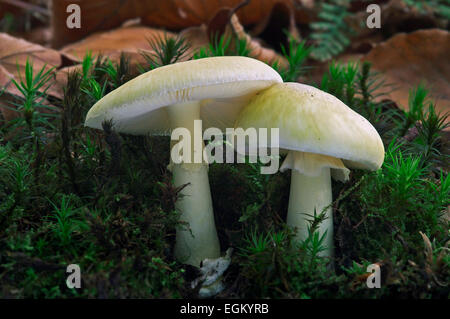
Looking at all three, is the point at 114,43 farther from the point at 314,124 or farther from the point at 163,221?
the point at 314,124

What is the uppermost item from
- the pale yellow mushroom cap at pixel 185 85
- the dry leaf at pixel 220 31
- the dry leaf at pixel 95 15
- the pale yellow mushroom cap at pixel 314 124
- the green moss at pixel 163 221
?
the dry leaf at pixel 95 15

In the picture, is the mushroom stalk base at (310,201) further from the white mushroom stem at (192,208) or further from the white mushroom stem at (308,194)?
the white mushroom stem at (192,208)

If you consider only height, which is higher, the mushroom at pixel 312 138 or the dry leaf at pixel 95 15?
the dry leaf at pixel 95 15

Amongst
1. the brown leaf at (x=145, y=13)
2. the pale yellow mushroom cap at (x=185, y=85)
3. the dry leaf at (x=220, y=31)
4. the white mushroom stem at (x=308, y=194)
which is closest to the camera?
the pale yellow mushroom cap at (x=185, y=85)

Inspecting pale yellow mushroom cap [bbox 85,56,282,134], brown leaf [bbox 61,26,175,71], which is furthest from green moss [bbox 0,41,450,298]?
brown leaf [bbox 61,26,175,71]

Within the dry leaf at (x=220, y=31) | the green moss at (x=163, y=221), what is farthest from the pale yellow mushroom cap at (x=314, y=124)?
the dry leaf at (x=220, y=31)

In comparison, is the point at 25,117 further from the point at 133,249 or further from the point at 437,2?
the point at 437,2

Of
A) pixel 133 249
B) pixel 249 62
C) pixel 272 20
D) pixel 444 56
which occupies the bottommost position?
pixel 133 249

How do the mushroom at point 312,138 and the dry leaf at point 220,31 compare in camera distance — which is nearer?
the mushroom at point 312,138
